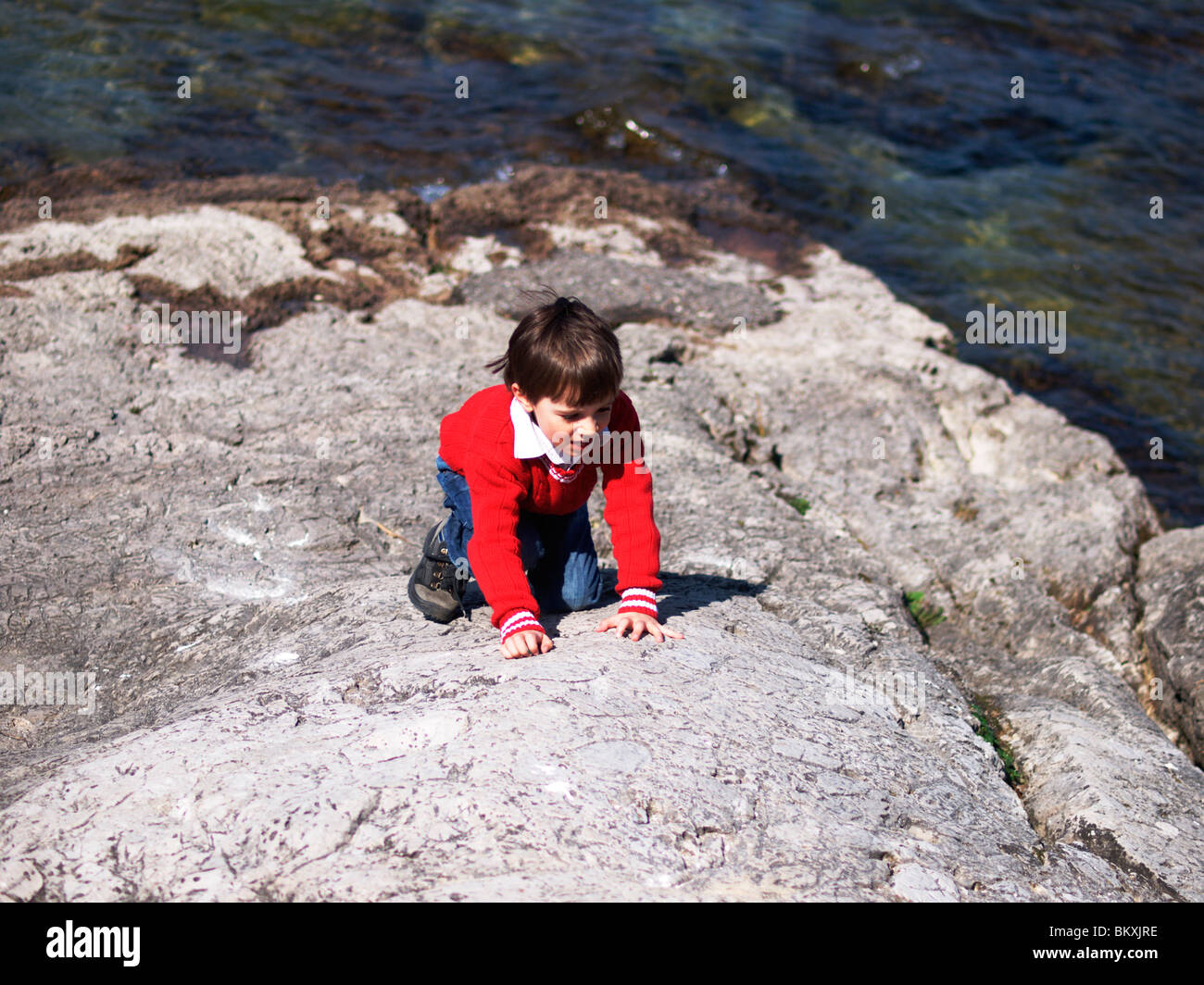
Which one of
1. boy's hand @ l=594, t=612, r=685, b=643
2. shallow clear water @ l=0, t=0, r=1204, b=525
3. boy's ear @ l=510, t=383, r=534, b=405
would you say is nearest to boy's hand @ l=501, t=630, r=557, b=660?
boy's hand @ l=594, t=612, r=685, b=643

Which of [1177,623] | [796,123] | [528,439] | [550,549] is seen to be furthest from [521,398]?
[796,123]

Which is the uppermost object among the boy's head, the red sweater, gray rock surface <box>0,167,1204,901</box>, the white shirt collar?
the boy's head

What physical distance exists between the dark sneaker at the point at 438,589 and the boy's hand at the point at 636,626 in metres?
0.53

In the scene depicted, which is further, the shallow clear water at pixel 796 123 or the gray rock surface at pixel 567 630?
the shallow clear water at pixel 796 123

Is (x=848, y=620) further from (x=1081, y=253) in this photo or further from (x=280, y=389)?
(x=1081, y=253)

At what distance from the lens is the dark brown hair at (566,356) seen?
114 inches

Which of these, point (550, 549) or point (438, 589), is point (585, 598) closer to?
point (550, 549)

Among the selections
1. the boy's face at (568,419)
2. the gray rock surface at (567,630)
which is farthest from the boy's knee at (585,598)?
the boy's face at (568,419)

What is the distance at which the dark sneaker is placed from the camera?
3.34m

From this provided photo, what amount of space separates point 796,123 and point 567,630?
9329mm

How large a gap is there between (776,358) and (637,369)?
1.19m

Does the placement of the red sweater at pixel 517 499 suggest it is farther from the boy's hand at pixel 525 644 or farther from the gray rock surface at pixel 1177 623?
the gray rock surface at pixel 1177 623

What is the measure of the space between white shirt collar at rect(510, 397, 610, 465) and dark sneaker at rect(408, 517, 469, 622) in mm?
499

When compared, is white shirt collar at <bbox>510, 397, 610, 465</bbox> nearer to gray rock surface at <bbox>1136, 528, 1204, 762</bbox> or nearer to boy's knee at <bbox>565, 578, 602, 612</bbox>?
boy's knee at <bbox>565, 578, 602, 612</bbox>
